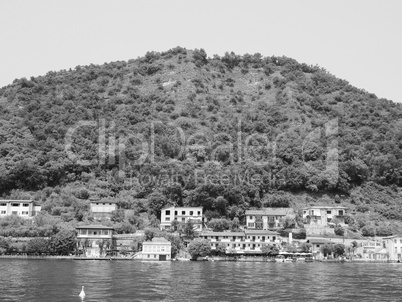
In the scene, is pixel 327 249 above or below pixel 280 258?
above

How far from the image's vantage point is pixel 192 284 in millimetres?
47000

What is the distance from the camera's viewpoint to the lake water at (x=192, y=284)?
40281mm

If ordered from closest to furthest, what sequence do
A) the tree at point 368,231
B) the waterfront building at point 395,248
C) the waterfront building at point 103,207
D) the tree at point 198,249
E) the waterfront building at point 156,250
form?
the waterfront building at point 156,250, the tree at point 198,249, the waterfront building at point 395,248, the tree at point 368,231, the waterfront building at point 103,207

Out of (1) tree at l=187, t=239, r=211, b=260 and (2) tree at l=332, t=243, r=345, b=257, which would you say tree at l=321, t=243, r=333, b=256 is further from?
(1) tree at l=187, t=239, r=211, b=260

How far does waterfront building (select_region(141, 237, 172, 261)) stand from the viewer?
76.2 m

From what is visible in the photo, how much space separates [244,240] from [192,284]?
128 ft

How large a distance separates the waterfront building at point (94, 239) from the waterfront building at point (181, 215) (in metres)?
9.60

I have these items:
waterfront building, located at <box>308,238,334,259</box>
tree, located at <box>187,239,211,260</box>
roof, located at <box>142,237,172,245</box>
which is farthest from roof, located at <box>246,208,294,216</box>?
roof, located at <box>142,237,172,245</box>

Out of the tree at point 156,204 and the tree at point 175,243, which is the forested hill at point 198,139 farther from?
the tree at point 175,243

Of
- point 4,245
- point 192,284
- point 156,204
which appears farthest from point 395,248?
point 4,245

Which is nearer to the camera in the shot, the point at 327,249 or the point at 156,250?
the point at 156,250

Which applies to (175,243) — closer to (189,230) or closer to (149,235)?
(149,235)

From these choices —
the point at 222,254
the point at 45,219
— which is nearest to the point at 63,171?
the point at 45,219

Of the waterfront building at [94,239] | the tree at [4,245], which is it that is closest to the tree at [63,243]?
the waterfront building at [94,239]
